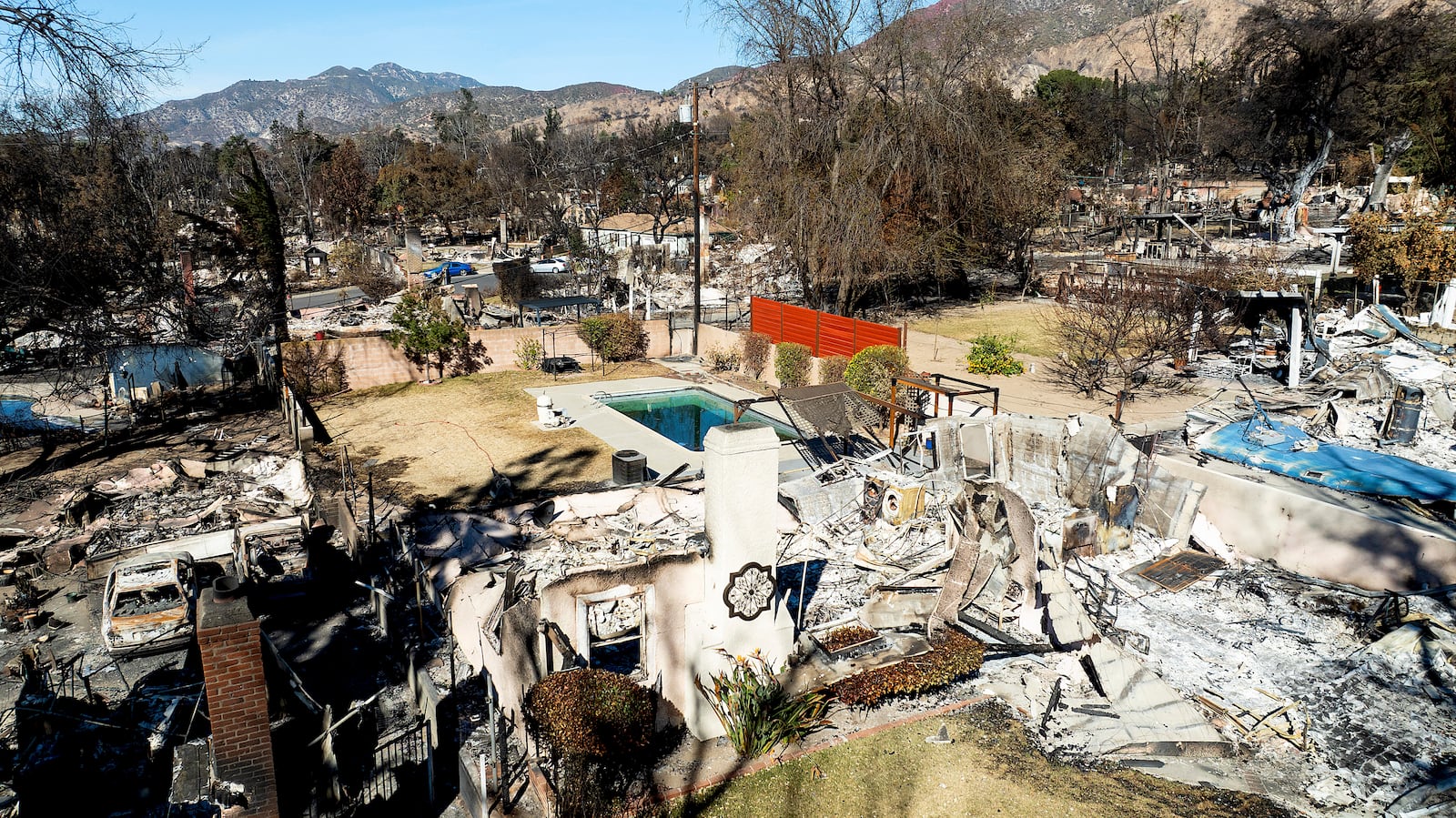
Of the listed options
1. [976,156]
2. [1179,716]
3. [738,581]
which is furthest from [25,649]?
[976,156]

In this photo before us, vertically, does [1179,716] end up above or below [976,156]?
below

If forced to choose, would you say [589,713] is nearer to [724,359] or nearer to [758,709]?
[758,709]

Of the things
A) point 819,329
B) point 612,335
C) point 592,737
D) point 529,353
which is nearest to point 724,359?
point 819,329

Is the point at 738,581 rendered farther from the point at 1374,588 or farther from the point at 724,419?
the point at 724,419

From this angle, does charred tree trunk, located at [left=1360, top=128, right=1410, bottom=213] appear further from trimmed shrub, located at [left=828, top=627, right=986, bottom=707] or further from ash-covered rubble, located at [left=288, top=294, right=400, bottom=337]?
ash-covered rubble, located at [left=288, top=294, right=400, bottom=337]

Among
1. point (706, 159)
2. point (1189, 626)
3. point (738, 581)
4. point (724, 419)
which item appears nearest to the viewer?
point (738, 581)
